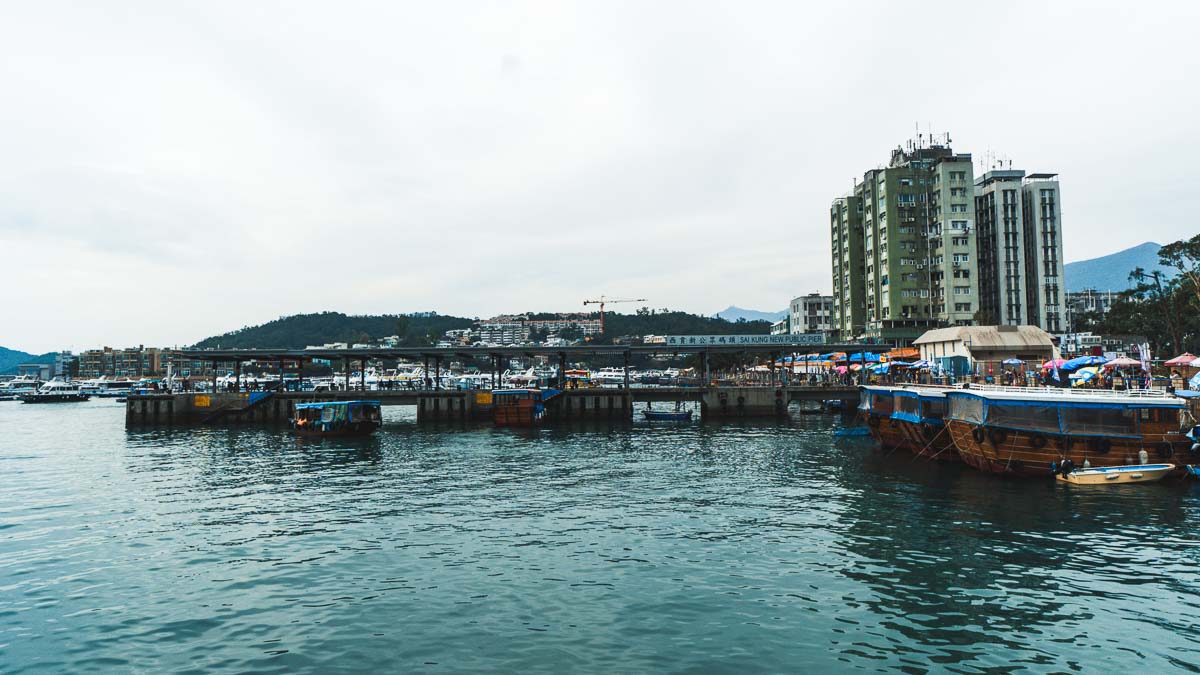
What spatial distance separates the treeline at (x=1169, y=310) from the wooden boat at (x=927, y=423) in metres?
65.2

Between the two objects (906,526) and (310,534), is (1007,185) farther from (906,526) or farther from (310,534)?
(310,534)

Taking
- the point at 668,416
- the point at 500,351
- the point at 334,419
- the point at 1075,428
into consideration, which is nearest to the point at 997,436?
the point at 1075,428

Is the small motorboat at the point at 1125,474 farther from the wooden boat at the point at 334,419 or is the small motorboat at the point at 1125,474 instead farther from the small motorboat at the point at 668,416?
the wooden boat at the point at 334,419

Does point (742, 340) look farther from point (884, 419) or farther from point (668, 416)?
point (884, 419)

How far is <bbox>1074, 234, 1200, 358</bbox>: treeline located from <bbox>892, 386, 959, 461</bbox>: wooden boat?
65186mm

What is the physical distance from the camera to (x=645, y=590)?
17828mm

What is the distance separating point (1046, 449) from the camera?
33.4 m

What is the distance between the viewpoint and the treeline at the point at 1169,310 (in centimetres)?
9375

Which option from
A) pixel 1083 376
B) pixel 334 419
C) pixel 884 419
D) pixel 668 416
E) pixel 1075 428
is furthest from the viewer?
pixel 668 416

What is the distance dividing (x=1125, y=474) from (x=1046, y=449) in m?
3.24

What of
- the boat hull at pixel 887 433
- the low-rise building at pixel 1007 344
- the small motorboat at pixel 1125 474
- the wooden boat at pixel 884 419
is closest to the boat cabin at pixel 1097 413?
the small motorboat at pixel 1125 474

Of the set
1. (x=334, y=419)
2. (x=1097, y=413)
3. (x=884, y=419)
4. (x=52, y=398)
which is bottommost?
(x=52, y=398)

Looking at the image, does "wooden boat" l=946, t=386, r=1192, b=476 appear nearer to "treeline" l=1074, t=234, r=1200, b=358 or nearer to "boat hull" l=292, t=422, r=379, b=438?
"boat hull" l=292, t=422, r=379, b=438

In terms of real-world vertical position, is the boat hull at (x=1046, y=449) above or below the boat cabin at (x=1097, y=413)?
below
